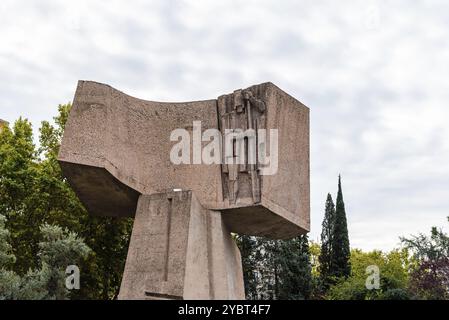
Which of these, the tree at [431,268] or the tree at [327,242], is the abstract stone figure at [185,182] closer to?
the tree at [431,268]

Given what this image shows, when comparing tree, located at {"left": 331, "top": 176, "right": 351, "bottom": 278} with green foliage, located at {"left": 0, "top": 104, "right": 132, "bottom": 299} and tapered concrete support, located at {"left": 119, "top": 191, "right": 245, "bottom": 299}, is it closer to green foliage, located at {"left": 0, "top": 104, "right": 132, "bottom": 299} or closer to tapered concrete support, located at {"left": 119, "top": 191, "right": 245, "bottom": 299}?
green foliage, located at {"left": 0, "top": 104, "right": 132, "bottom": 299}

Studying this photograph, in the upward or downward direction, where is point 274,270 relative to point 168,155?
downward

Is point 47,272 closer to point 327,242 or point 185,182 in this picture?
point 185,182

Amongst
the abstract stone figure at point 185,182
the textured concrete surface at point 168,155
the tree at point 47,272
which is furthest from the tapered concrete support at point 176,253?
the tree at point 47,272

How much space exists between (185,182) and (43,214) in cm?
771

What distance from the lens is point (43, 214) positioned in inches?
724

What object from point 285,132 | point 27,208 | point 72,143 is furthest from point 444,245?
point 72,143

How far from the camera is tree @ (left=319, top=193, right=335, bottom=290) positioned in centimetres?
3450

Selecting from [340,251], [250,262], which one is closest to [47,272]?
[250,262]

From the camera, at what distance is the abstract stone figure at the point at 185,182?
11148 mm

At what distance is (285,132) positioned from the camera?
12727 millimetres

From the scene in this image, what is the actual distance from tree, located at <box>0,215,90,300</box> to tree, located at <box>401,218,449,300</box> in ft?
44.7

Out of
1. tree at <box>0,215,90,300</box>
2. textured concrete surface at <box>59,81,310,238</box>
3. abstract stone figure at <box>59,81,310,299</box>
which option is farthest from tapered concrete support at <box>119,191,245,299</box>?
tree at <box>0,215,90,300</box>

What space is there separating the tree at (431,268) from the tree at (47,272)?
44.7 ft
